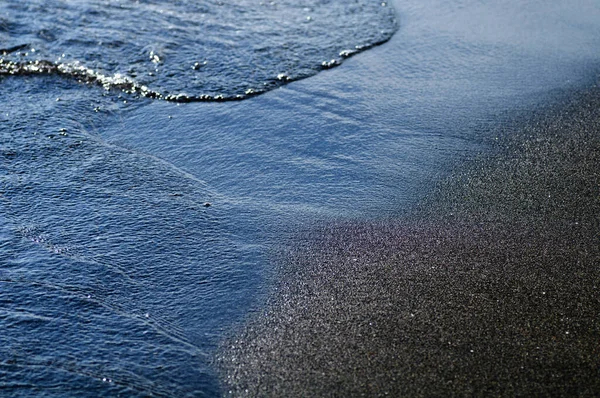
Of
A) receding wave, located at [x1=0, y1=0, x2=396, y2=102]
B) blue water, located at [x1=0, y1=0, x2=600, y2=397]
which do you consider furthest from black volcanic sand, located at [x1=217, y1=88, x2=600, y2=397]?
receding wave, located at [x1=0, y1=0, x2=396, y2=102]

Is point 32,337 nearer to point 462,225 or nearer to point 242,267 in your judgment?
point 242,267

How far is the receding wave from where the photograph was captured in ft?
19.2

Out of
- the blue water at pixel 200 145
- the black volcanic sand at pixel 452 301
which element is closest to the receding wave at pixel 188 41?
the blue water at pixel 200 145

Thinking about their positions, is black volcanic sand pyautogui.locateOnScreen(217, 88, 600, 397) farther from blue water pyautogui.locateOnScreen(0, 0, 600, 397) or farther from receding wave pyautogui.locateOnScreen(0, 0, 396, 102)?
receding wave pyautogui.locateOnScreen(0, 0, 396, 102)

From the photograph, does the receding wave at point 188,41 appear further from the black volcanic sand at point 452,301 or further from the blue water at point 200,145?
the black volcanic sand at point 452,301

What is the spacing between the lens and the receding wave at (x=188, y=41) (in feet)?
19.2

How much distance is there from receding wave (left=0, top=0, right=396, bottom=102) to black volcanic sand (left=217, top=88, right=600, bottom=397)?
8.16 ft

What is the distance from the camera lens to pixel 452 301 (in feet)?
10.2

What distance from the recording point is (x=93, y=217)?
12.9 ft

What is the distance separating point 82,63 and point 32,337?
12.8 ft

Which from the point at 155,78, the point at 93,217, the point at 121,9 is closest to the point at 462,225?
the point at 93,217

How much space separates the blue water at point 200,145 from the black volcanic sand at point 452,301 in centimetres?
24

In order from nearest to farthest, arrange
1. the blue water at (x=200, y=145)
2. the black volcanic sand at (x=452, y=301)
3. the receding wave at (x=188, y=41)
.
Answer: the black volcanic sand at (x=452, y=301)
the blue water at (x=200, y=145)
the receding wave at (x=188, y=41)

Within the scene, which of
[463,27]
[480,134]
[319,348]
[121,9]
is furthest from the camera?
[121,9]
